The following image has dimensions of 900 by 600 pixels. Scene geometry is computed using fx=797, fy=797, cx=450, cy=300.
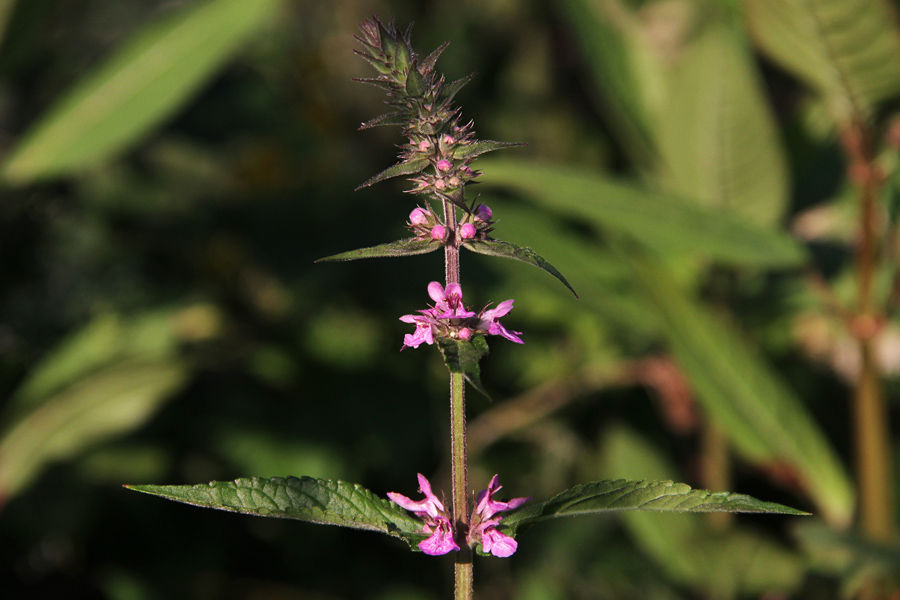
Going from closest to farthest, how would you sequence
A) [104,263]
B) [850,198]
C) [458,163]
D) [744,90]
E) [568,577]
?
[458,163]
[744,90]
[850,198]
[568,577]
[104,263]

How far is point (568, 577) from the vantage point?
1440 mm

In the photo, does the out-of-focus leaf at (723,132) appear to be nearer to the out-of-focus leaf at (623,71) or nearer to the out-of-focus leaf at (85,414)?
the out-of-focus leaf at (623,71)

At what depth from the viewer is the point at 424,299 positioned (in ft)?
4.83

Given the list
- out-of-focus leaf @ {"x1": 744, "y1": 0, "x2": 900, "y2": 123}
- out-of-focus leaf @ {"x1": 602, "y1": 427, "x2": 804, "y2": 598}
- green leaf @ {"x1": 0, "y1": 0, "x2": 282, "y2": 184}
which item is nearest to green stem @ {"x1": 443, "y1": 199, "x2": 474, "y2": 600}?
out-of-focus leaf @ {"x1": 744, "y1": 0, "x2": 900, "y2": 123}

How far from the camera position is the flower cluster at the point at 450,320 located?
437 mm

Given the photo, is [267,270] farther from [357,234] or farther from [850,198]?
[850,198]

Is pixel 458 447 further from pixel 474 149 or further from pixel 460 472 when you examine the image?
pixel 474 149

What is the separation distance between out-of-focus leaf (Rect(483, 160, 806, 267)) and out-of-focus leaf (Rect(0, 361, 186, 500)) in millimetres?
629

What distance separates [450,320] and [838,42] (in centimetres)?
77

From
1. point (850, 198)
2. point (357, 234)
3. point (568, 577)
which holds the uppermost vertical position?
point (357, 234)

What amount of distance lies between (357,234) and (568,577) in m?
0.77

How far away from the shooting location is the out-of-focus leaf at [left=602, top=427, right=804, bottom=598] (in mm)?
1192

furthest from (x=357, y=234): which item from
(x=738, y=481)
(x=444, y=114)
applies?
(x=444, y=114)

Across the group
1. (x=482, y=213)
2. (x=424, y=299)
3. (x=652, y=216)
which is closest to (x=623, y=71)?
(x=652, y=216)
